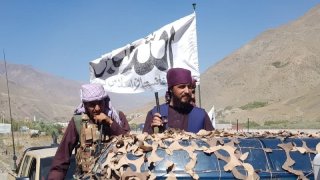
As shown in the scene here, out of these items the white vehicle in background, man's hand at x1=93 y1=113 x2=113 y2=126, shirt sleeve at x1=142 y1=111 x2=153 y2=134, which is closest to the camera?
man's hand at x1=93 y1=113 x2=113 y2=126

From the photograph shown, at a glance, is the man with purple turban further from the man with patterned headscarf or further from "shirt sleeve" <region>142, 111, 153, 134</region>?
the man with patterned headscarf

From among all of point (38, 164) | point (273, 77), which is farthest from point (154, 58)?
point (273, 77)

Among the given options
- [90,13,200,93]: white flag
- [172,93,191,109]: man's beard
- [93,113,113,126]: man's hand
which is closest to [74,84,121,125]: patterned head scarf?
[93,113,113,126]: man's hand

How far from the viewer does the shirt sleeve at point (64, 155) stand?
430 cm

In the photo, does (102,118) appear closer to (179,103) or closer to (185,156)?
(179,103)

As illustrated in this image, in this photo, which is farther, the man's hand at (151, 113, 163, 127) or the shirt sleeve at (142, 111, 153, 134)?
the shirt sleeve at (142, 111, 153, 134)

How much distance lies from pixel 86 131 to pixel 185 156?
0.91m

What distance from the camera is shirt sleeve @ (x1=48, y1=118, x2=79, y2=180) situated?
4.30 m

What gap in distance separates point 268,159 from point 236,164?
0.26 meters

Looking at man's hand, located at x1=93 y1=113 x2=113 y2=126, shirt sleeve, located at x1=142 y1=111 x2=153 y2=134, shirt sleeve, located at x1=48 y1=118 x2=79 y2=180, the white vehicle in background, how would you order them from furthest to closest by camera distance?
the white vehicle in background → shirt sleeve, located at x1=142 y1=111 x2=153 y2=134 → man's hand, located at x1=93 y1=113 x2=113 y2=126 → shirt sleeve, located at x1=48 y1=118 x2=79 y2=180

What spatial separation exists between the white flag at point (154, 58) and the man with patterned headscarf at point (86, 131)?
284cm

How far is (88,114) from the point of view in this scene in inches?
178

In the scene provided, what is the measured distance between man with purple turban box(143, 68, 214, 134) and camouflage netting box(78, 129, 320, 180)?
0.48 metres

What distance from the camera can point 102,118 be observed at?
4.43 metres
